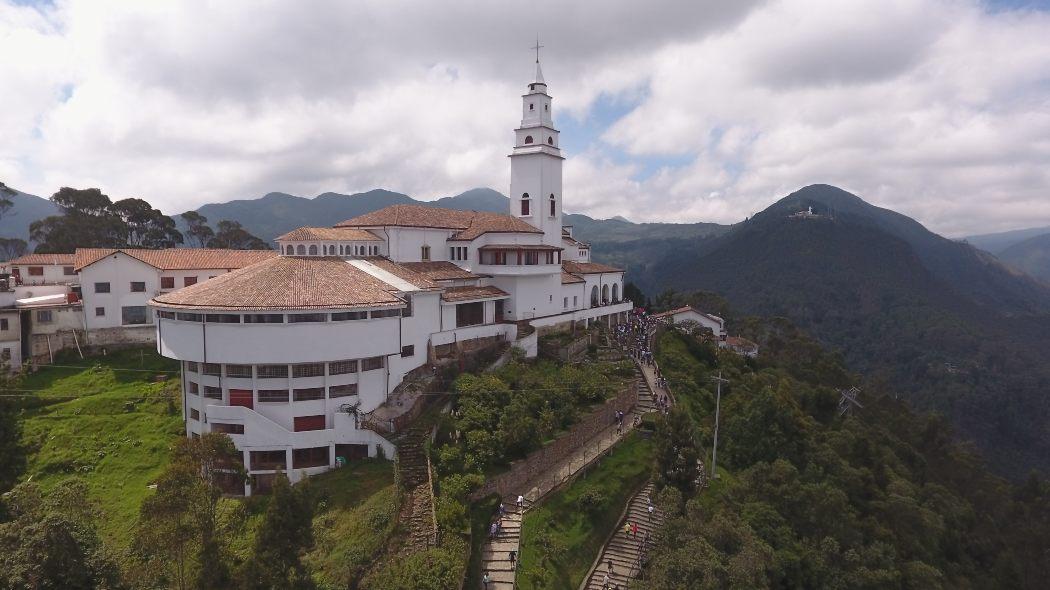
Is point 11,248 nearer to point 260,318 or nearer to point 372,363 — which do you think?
point 260,318

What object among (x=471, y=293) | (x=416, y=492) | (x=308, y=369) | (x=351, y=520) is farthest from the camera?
(x=471, y=293)

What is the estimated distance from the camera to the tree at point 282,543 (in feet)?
56.1

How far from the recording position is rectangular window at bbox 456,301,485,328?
3616 centimetres

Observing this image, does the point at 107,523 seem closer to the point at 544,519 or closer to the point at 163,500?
the point at 163,500

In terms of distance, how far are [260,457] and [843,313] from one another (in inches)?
5088

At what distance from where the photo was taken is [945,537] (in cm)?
3712

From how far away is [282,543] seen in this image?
687 inches

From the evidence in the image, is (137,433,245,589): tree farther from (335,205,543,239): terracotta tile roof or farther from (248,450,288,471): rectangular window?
(335,205,543,239): terracotta tile roof

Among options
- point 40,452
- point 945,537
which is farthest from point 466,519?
point 945,537

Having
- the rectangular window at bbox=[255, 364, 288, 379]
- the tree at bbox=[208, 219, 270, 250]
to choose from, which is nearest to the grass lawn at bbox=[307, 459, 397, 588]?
the rectangular window at bbox=[255, 364, 288, 379]

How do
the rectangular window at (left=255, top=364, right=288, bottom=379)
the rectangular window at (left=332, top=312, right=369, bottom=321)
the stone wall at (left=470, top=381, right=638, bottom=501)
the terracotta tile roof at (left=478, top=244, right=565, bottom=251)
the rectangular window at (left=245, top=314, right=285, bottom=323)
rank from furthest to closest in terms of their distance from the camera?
the terracotta tile roof at (left=478, top=244, right=565, bottom=251)
the rectangular window at (left=332, top=312, right=369, bottom=321)
the rectangular window at (left=255, top=364, right=288, bottom=379)
the rectangular window at (left=245, top=314, right=285, bottom=323)
the stone wall at (left=470, top=381, right=638, bottom=501)

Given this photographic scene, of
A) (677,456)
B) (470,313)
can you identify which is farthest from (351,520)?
(470,313)

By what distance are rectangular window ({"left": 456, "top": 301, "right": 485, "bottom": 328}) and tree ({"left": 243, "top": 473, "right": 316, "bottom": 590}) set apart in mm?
18860

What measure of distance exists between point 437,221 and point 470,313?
7.51m
